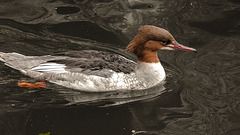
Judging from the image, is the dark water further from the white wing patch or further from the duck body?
the white wing patch

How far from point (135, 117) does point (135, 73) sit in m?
1.22

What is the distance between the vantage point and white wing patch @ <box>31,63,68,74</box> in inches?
302

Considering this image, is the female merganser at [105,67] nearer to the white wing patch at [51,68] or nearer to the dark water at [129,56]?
the white wing patch at [51,68]

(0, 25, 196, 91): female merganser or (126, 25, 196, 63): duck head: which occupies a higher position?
(126, 25, 196, 63): duck head

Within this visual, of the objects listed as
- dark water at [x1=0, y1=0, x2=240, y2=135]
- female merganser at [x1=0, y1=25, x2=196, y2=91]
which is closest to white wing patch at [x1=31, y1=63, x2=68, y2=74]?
female merganser at [x1=0, y1=25, x2=196, y2=91]

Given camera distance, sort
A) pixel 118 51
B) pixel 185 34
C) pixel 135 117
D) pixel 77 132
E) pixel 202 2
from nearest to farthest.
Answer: pixel 77 132
pixel 135 117
pixel 118 51
pixel 185 34
pixel 202 2

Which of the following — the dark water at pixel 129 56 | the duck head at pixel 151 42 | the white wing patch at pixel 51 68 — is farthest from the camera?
the white wing patch at pixel 51 68

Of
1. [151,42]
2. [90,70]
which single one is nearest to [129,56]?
[151,42]

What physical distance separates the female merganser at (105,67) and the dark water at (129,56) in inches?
7.5

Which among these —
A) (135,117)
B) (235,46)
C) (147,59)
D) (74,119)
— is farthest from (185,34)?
(74,119)

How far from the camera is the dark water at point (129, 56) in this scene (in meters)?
6.54

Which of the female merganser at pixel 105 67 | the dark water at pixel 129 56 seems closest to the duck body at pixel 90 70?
the female merganser at pixel 105 67

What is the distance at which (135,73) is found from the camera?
25.5 feet

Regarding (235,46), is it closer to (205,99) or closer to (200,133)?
(205,99)
